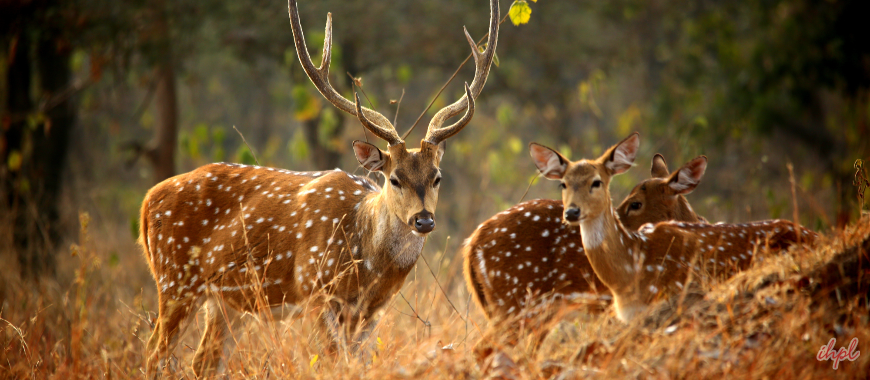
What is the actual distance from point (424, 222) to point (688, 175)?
2.13m

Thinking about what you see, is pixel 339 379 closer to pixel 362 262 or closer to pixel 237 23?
pixel 362 262

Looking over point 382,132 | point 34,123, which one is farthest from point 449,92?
point 382,132

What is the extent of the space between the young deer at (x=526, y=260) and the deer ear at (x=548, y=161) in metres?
0.02

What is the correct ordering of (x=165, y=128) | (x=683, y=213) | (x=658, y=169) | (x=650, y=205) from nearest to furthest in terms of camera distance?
1. (x=650, y=205)
2. (x=683, y=213)
3. (x=658, y=169)
4. (x=165, y=128)

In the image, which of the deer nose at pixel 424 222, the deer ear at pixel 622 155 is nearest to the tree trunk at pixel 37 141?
the deer nose at pixel 424 222

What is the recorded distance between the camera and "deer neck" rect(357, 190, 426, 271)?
471 cm

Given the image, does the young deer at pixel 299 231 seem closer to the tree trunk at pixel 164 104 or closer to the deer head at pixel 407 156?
the deer head at pixel 407 156

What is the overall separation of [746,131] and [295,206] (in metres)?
10.6

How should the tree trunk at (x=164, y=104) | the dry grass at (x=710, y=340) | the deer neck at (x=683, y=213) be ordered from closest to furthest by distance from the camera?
the dry grass at (x=710, y=340), the deer neck at (x=683, y=213), the tree trunk at (x=164, y=104)

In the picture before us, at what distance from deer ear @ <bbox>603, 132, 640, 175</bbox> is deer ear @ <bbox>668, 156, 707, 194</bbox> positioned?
650mm

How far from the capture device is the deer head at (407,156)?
4.50m

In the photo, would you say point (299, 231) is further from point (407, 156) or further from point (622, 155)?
point (622, 155)

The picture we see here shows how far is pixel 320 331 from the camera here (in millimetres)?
4621

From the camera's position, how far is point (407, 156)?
471cm
